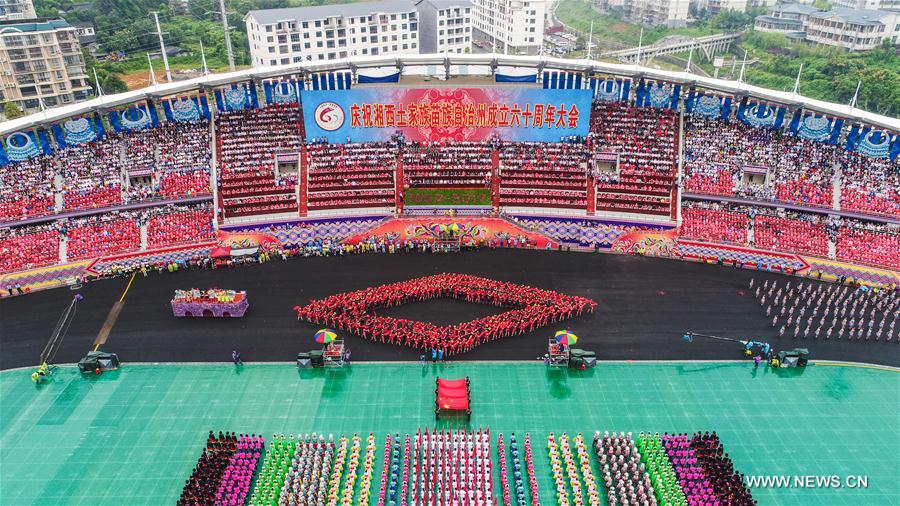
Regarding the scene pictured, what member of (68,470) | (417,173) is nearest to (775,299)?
(417,173)

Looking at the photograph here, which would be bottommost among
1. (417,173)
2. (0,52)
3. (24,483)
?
(24,483)

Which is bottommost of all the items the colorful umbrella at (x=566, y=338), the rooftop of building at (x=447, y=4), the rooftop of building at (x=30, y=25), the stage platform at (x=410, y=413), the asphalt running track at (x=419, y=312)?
the stage platform at (x=410, y=413)

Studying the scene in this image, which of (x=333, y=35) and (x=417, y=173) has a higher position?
(x=333, y=35)

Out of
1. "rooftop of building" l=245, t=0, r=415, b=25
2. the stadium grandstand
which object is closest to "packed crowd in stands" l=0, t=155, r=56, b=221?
the stadium grandstand

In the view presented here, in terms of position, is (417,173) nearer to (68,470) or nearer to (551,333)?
(551,333)

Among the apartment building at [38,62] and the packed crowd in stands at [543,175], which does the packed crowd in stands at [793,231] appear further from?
the apartment building at [38,62]

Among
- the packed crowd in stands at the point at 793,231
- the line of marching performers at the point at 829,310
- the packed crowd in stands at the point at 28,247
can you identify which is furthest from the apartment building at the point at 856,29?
the packed crowd in stands at the point at 28,247
